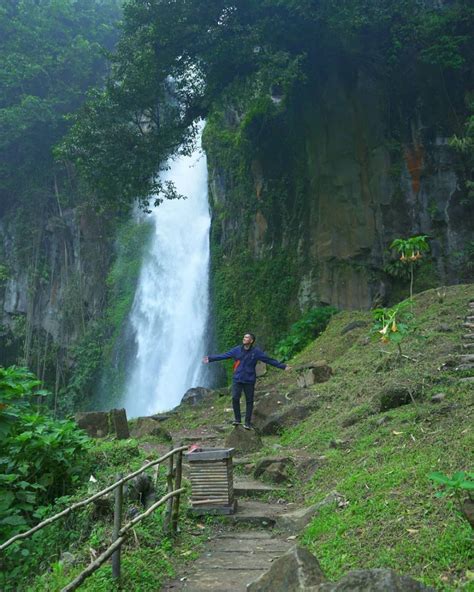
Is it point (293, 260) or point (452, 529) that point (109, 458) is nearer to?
point (452, 529)

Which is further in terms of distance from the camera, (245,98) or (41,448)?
(245,98)

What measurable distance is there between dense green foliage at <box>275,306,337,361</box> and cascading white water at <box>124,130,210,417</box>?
4.68 meters

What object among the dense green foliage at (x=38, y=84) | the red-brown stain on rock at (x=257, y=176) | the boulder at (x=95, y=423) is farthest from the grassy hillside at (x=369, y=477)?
the dense green foliage at (x=38, y=84)

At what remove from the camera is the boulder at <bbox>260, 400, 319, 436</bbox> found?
860 cm

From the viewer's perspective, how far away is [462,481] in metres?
2.90

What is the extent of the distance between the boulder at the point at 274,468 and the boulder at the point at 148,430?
3351 millimetres

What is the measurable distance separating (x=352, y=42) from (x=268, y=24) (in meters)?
2.20

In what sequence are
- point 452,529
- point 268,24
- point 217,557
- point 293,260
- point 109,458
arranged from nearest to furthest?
point 452,529
point 217,557
point 109,458
point 268,24
point 293,260

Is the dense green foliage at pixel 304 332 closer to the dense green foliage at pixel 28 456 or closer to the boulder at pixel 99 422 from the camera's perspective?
the boulder at pixel 99 422

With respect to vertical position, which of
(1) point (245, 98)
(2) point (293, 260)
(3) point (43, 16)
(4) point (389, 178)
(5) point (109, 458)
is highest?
(3) point (43, 16)

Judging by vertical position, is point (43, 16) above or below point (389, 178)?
above

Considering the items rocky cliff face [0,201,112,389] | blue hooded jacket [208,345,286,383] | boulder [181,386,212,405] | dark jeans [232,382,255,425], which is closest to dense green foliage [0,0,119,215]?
rocky cliff face [0,201,112,389]

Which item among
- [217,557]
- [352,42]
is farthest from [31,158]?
[217,557]

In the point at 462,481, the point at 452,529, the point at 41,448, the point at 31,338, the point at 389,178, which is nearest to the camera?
the point at 462,481
